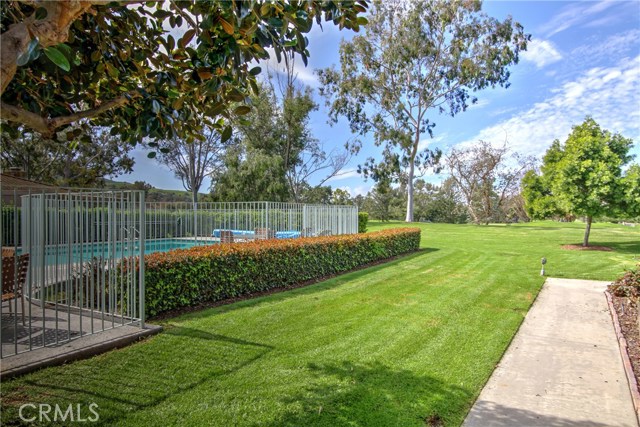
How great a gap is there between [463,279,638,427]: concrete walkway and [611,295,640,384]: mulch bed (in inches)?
5.9

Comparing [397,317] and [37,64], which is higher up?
[37,64]

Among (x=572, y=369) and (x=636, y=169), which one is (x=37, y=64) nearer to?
(x=572, y=369)

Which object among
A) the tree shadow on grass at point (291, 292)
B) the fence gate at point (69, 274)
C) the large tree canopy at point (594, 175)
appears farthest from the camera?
the large tree canopy at point (594, 175)

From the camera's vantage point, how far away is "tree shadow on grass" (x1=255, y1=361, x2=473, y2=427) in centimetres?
292

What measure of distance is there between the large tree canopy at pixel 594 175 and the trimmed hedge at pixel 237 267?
931 centimetres

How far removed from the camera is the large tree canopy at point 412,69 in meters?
27.9

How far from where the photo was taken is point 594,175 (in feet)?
43.9

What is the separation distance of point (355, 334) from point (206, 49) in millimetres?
3857

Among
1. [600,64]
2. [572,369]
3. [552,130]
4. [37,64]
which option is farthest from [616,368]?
[552,130]

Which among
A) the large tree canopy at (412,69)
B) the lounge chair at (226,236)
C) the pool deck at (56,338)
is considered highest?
the large tree canopy at (412,69)

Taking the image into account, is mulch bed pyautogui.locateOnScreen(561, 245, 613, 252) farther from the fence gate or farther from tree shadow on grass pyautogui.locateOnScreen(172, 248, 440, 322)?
the fence gate

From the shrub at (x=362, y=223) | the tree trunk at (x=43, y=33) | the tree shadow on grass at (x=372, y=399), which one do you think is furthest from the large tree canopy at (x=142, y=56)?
the shrub at (x=362, y=223)

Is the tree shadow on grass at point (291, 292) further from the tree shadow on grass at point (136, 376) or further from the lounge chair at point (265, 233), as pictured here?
the lounge chair at point (265, 233)

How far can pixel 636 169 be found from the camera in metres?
13.2
